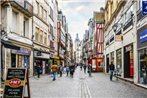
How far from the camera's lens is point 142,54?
972 inches

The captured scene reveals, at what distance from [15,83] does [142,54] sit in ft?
45.1

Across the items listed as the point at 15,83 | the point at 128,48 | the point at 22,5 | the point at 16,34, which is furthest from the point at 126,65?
the point at 15,83

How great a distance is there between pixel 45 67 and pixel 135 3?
28107 mm

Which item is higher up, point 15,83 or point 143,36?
point 143,36

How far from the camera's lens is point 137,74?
85.7 feet

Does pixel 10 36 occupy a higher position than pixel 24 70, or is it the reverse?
pixel 10 36

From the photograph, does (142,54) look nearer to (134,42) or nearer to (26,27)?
(134,42)

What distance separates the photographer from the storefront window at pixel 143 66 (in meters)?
23.9

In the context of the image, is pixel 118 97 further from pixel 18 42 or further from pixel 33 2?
pixel 33 2

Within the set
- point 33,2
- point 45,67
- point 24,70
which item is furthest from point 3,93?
point 45,67

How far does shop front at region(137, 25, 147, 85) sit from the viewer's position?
921 inches

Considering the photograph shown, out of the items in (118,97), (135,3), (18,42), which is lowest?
(118,97)

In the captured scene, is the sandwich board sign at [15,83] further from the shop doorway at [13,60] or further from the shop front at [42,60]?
the shop front at [42,60]

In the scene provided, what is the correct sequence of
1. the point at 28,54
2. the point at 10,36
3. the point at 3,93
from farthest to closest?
the point at 28,54
the point at 10,36
the point at 3,93
